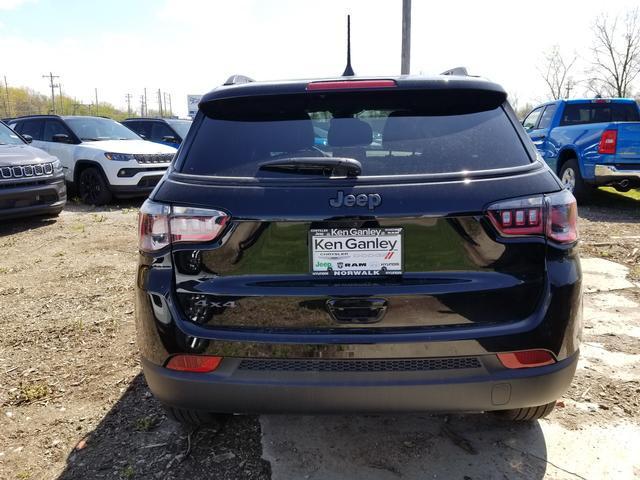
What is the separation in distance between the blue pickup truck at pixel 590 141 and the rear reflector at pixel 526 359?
21.0ft

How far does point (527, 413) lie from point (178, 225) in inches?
69.1

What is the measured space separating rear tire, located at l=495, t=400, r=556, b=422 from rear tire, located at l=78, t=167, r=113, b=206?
8893 millimetres

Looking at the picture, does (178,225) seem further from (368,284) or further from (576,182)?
(576,182)

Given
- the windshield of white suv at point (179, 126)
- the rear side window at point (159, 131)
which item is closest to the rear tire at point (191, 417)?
the windshield of white suv at point (179, 126)

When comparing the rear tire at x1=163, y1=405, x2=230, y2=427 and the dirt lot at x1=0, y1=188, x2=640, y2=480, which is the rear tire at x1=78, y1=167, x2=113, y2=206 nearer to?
the dirt lot at x1=0, y1=188, x2=640, y2=480

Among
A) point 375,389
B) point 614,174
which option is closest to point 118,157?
point 614,174

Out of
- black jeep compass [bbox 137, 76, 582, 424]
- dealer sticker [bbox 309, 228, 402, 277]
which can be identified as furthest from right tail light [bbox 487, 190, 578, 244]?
dealer sticker [bbox 309, 228, 402, 277]

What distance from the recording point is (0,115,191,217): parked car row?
7288 mm

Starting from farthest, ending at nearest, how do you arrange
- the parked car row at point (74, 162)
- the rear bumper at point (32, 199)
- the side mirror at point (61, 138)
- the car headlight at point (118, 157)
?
the side mirror at point (61, 138) < the car headlight at point (118, 157) < the parked car row at point (74, 162) < the rear bumper at point (32, 199)

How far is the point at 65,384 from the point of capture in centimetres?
312

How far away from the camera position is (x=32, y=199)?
742 cm

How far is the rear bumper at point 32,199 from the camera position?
707cm

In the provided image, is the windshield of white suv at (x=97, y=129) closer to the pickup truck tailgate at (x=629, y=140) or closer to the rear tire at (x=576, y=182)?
the rear tire at (x=576, y=182)

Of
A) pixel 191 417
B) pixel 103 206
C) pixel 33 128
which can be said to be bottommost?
pixel 191 417
